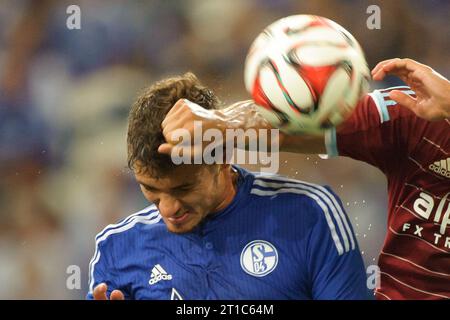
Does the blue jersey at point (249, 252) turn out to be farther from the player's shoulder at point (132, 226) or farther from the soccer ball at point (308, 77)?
the soccer ball at point (308, 77)

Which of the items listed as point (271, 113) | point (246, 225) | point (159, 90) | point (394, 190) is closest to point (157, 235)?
point (246, 225)

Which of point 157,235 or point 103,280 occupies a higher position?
point 157,235

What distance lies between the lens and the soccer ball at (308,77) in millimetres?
2242

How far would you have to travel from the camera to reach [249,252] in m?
2.60

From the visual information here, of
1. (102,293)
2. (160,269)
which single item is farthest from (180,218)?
(102,293)

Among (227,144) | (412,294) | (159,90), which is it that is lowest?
(412,294)

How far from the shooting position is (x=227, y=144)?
91.2 inches

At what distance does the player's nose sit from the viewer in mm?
2455

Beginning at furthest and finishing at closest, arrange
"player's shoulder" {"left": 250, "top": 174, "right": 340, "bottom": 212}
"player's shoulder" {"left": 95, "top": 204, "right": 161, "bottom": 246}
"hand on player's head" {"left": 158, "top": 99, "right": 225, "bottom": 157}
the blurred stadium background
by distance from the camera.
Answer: the blurred stadium background < "player's shoulder" {"left": 95, "top": 204, "right": 161, "bottom": 246} < "player's shoulder" {"left": 250, "top": 174, "right": 340, "bottom": 212} < "hand on player's head" {"left": 158, "top": 99, "right": 225, "bottom": 157}

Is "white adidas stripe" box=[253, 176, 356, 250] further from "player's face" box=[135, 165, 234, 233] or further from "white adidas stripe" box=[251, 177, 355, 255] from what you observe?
"player's face" box=[135, 165, 234, 233]

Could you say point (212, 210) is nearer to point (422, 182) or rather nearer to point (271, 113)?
point (271, 113)

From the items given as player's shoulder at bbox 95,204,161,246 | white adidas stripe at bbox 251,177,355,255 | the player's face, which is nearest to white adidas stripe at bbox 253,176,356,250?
white adidas stripe at bbox 251,177,355,255

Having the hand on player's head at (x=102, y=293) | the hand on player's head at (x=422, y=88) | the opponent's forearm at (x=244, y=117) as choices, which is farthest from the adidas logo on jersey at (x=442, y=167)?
the hand on player's head at (x=102, y=293)

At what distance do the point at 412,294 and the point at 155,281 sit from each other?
Result: 981 mm
